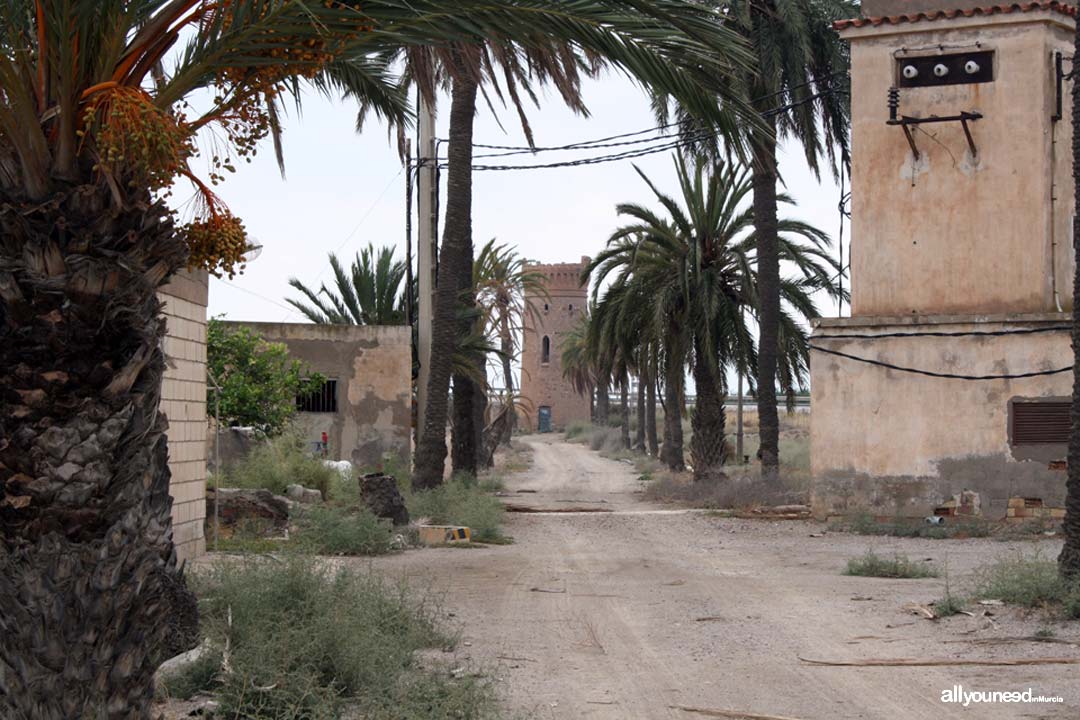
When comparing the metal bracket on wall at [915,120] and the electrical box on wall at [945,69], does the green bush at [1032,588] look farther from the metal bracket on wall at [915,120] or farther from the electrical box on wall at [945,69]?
the electrical box on wall at [945,69]

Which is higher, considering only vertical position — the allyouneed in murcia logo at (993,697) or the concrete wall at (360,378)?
the concrete wall at (360,378)

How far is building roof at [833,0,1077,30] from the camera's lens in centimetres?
1942

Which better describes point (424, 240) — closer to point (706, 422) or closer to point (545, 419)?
point (706, 422)

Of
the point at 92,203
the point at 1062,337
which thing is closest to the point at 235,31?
the point at 92,203

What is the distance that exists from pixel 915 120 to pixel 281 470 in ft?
39.3

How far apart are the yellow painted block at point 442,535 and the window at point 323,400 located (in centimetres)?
1259

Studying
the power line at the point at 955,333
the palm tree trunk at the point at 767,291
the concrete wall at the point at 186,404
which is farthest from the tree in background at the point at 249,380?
the power line at the point at 955,333

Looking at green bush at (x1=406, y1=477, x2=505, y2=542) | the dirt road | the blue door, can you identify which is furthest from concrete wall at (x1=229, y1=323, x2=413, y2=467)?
the blue door

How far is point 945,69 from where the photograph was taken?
792 inches

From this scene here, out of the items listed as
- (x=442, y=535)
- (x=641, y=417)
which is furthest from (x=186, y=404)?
(x=641, y=417)

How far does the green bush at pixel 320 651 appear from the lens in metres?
6.52

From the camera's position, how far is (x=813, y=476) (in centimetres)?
2064

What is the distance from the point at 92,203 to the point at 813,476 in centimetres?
1710

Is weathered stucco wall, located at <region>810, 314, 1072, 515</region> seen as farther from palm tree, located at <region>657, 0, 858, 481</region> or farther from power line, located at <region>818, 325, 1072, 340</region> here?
palm tree, located at <region>657, 0, 858, 481</region>
